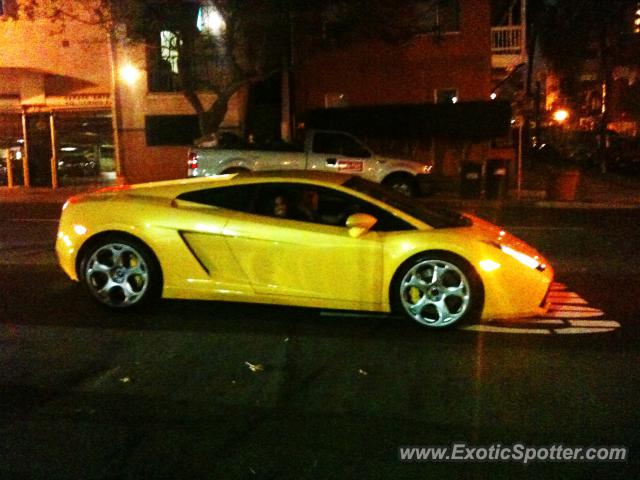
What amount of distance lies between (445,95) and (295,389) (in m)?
21.5

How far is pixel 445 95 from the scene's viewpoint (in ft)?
85.0

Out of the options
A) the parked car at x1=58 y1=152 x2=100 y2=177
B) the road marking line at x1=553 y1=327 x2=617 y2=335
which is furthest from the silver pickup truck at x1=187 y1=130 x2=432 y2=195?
the road marking line at x1=553 y1=327 x2=617 y2=335

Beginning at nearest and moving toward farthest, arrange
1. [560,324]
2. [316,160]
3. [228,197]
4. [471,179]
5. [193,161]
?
[560,324], [228,197], [193,161], [316,160], [471,179]

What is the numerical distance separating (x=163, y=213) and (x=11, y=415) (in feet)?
8.69

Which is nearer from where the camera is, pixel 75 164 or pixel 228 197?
pixel 228 197

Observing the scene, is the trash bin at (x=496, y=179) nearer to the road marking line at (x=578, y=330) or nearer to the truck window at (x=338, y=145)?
the truck window at (x=338, y=145)

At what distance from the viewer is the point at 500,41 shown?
2730 cm

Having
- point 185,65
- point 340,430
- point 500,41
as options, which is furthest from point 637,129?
point 340,430

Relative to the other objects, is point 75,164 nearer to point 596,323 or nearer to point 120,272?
point 120,272

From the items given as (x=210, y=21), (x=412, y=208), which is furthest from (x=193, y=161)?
(x=412, y=208)

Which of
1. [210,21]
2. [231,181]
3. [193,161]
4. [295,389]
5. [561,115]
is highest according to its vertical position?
[210,21]

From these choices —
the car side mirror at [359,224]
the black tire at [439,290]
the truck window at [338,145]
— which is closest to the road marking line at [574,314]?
the black tire at [439,290]

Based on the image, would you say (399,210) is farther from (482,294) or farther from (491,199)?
(491,199)

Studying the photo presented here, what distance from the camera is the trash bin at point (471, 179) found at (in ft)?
66.9
